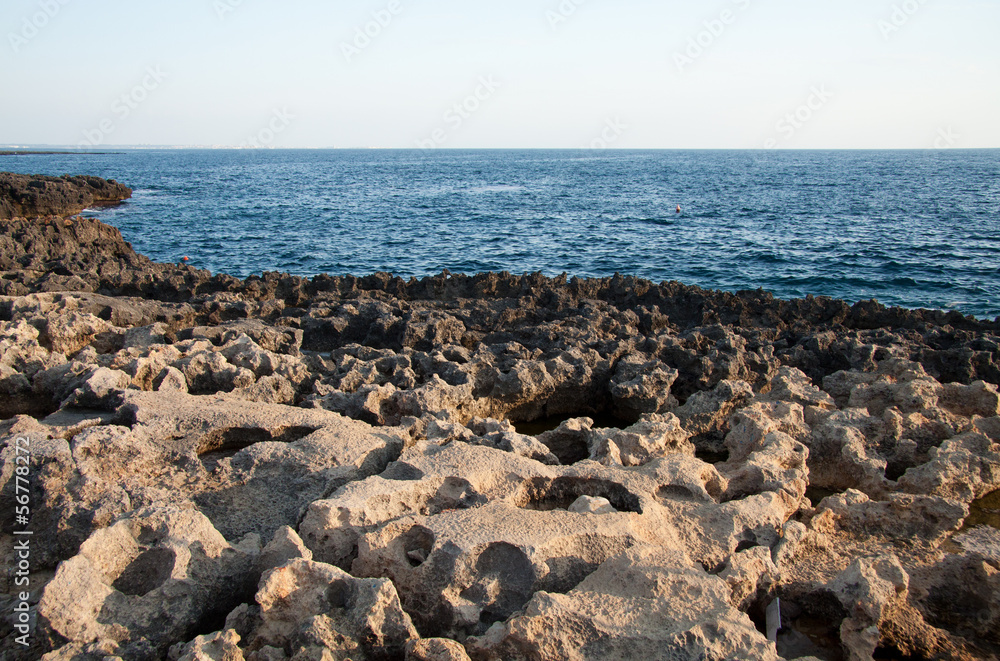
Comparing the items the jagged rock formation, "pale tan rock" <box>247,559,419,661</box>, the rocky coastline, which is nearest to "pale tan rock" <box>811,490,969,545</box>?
the rocky coastline

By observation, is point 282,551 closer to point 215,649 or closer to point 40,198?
point 215,649

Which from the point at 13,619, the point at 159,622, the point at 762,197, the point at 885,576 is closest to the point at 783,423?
the point at 885,576

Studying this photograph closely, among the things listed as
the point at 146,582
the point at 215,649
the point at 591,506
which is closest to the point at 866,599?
the point at 591,506

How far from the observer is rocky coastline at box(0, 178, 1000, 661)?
3.90m

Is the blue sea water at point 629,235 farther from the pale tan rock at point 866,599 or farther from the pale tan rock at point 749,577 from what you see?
the pale tan rock at point 749,577

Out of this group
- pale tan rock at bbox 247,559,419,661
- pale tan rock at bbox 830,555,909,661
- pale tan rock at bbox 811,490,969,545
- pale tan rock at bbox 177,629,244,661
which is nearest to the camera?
pale tan rock at bbox 177,629,244,661

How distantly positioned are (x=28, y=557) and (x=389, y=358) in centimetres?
457

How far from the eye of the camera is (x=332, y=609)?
3967 mm

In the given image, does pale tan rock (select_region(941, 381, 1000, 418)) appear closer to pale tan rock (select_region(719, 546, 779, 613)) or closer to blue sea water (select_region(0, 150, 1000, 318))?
pale tan rock (select_region(719, 546, 779, 613))

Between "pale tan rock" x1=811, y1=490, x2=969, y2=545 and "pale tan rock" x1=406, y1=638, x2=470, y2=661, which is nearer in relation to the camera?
"pale tan rock" x1=406, y1=638, x2=470, y2=661

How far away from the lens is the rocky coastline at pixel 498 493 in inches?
154

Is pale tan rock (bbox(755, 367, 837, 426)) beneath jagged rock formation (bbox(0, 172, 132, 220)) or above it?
beneath

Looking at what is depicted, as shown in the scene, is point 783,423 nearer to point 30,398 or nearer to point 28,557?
point 28,557

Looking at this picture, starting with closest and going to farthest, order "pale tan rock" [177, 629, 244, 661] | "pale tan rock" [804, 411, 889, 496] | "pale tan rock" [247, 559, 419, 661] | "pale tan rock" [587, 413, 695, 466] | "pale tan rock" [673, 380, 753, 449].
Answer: "pale tan rock" [177, 629, 244, 661]
"pale tan rock" [247, 559, 419, 661]
"pale tan rock" [587, 413, 695, 466]
"pale tan rock" [804, 411, 889, 496]
"pale tan rock" [673, 380, 753, 449]
